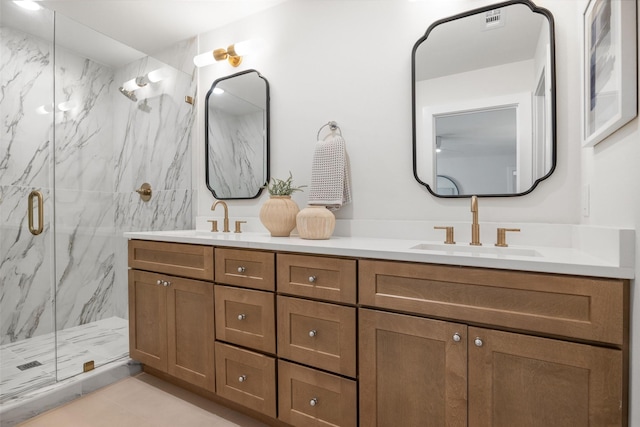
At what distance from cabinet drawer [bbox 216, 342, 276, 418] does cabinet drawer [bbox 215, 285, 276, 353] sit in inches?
2.0

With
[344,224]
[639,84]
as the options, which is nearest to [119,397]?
[344,224]

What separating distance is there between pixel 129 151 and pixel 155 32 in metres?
0.95

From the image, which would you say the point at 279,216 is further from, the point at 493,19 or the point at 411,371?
the point at 493,19

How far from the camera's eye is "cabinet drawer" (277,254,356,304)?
131 cm

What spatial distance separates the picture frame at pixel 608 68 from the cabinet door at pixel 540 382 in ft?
2.21

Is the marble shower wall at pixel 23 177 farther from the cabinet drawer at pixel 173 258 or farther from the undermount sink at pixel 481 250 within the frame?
the undermount sink at pixel 481 250

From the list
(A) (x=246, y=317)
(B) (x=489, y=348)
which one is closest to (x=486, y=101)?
(B) (x=489, y=348)

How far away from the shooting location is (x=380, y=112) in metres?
1.84

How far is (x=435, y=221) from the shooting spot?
1.68 meters

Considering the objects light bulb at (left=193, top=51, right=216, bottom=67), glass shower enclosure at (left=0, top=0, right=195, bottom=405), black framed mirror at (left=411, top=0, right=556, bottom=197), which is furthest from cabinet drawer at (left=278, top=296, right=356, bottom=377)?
light bulb at (left=193, top=51, right=216, bottom=67)

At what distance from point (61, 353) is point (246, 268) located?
5.08 feet

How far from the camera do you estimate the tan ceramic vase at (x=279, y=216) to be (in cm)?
190

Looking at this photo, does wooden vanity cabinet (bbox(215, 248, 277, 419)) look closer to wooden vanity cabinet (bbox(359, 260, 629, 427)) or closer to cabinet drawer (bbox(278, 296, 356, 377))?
cabinet drawer (bbox(278, 296, 356, 377))

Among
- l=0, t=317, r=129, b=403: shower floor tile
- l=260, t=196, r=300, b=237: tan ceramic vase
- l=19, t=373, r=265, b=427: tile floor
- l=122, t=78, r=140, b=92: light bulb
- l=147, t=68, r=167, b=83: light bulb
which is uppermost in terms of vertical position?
l=147, t=68, r=167, b=83: light bulb
